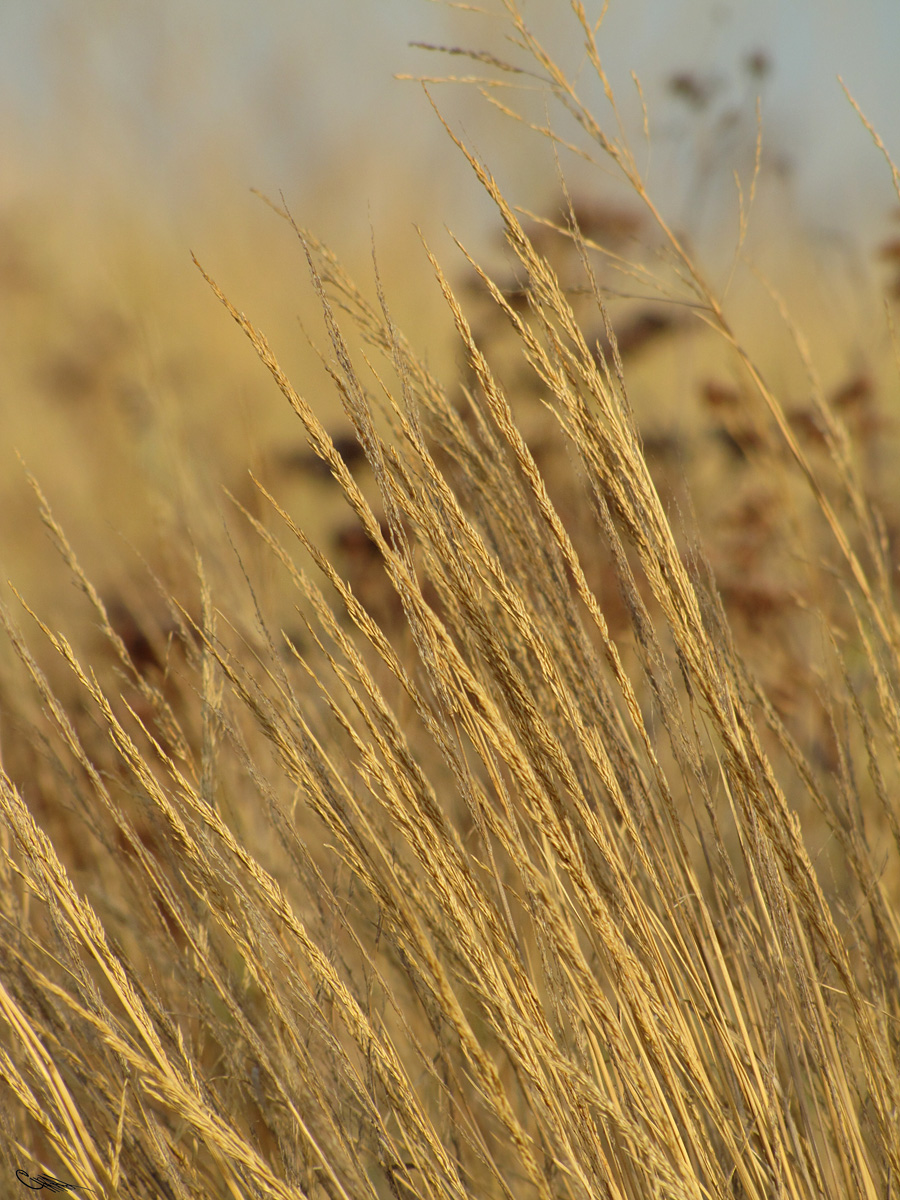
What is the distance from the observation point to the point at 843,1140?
0.88 m

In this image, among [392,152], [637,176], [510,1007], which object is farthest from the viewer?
[392,152]

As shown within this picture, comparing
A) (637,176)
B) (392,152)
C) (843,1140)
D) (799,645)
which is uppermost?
(392,152)

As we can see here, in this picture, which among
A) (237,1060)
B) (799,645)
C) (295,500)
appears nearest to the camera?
(237,1060)

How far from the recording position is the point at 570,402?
80 cm

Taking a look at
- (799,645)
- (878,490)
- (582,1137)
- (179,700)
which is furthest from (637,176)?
(878,490)

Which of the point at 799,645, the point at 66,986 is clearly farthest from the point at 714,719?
the point at 799,645

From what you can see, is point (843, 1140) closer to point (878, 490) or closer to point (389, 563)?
point (389, 563)

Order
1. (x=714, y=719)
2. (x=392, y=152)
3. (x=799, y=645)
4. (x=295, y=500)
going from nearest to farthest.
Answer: (x=714, y=719)
(x=799, y=645)
(x=295, y=500)
(x=392, y=152)

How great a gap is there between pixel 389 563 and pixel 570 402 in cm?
21

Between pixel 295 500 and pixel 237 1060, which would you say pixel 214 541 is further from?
pixel 295 500

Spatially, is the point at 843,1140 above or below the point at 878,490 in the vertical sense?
above

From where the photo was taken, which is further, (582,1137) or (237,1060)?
(237,1060)

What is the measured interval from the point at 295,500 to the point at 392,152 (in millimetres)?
4603

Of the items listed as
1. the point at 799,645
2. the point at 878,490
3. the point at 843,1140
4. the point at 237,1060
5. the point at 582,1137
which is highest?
the point at 237,1060
